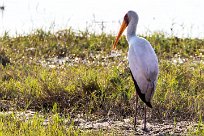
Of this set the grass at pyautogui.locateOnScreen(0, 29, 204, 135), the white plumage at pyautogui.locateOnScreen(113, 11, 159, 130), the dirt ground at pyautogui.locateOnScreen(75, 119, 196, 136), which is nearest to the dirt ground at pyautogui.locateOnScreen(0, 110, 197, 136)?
the dirt ground at pyautogui.locateOnScreen(75, 119, 196, 136)

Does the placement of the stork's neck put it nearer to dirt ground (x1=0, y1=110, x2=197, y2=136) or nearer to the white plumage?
the white plumage

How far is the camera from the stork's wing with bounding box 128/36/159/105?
725 cm

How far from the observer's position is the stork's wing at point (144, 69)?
725 centimetres

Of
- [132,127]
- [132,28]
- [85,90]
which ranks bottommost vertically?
[132,127]

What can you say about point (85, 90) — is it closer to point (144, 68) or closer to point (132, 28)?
point (132, 28)

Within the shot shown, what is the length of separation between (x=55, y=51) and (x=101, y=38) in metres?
0.90

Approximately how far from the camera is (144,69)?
7.27 m

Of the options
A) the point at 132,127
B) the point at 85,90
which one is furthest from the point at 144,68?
the point at 85,90

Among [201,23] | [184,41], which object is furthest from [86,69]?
[201,23]

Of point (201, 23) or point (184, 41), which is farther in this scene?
point (201, 23)

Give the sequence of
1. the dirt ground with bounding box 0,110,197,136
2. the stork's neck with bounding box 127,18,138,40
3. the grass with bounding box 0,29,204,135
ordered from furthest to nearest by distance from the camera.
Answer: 1. the stork's neck with bounding box 127,18,138,40
2. the grass with bounding box 0,29,204,135
3. the dirt ground with bounding box 0,110,197,136

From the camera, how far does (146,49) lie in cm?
737

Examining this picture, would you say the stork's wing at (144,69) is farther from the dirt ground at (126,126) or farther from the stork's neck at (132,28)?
the stork's neck at (132,28)

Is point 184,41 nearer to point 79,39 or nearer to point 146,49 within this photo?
point 79,39
